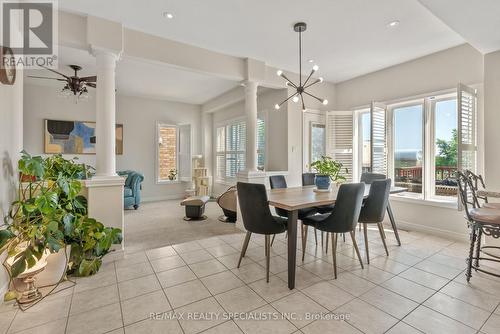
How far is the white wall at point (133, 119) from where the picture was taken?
505 cm

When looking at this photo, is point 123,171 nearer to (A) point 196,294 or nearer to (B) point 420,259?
(A) point 196,294

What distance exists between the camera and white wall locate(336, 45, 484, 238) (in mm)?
3264

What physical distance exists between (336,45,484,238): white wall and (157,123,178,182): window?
4857 millimetres

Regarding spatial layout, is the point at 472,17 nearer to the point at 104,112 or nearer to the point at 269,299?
the point at 269,299

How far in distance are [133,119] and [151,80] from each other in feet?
Answer: 5.48

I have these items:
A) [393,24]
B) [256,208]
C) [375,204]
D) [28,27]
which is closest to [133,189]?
[28,27]

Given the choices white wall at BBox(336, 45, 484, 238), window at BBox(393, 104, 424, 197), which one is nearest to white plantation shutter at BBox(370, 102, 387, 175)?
window at BBox(393, 104, 424, 197)

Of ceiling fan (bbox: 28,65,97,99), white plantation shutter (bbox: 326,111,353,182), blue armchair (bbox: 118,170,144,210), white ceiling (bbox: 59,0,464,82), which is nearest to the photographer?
white ceiling (bbox: 59,0,464,82)

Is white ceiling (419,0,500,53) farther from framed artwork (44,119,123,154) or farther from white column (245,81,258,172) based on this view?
framed artwork (44,119,123,154)

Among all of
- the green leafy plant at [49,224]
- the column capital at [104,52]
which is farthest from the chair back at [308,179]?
the column capital at [104,52]

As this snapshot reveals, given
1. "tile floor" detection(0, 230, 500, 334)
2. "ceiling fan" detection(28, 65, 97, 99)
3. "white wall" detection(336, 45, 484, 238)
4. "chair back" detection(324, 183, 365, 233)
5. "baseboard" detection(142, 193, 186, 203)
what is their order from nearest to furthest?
1. "tile floor" detection(0, 230, 500, 334)
2. "chair back" detection(324, 183, 365, 233)
3. "white wall" detection(336, 45, 484, 238)
4. "ceiling fan" detection(28, 65, 97, 99)
5. "baseboard" detection(142, 193, 186, 203)

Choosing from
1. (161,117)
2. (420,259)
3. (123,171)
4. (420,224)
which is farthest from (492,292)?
(161,117)

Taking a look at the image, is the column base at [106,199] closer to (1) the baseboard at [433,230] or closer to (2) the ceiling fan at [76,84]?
(2) the ceiling fan at [76,84]

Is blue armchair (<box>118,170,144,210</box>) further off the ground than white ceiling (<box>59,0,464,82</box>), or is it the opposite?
white ceiling (<box>59,0,464,82</box>)
